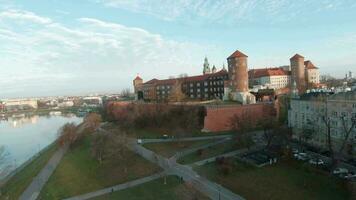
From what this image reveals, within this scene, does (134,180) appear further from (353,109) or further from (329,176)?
(353,109)

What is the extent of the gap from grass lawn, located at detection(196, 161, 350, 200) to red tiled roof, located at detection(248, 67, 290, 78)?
4108 centimetres

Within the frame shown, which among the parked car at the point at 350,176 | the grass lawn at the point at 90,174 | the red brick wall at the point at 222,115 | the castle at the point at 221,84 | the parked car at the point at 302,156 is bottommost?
the grass lawn at the point at 90,174

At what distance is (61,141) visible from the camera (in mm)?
37719

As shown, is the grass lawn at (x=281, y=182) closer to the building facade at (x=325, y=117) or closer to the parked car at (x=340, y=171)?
the parked car at (x=340, y=171)

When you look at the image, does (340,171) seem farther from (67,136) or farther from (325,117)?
(67,136)

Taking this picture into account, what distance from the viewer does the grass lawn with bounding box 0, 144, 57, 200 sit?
2308cm

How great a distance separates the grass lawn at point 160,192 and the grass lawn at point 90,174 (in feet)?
7.03

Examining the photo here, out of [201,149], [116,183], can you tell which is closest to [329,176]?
[201,149]

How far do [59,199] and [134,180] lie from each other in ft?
15.0

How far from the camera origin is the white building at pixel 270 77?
2329 inches

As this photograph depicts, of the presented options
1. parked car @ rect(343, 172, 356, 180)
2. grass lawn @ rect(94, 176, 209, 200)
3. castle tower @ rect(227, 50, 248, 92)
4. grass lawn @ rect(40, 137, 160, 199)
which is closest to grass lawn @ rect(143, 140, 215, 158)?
grass lawn @ rect(40, 137, 160, 199)

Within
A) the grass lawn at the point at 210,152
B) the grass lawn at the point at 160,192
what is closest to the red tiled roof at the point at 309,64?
the grass lawn at the point at 210,152

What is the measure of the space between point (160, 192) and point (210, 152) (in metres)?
8.43

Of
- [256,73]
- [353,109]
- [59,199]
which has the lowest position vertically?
[59,199]
